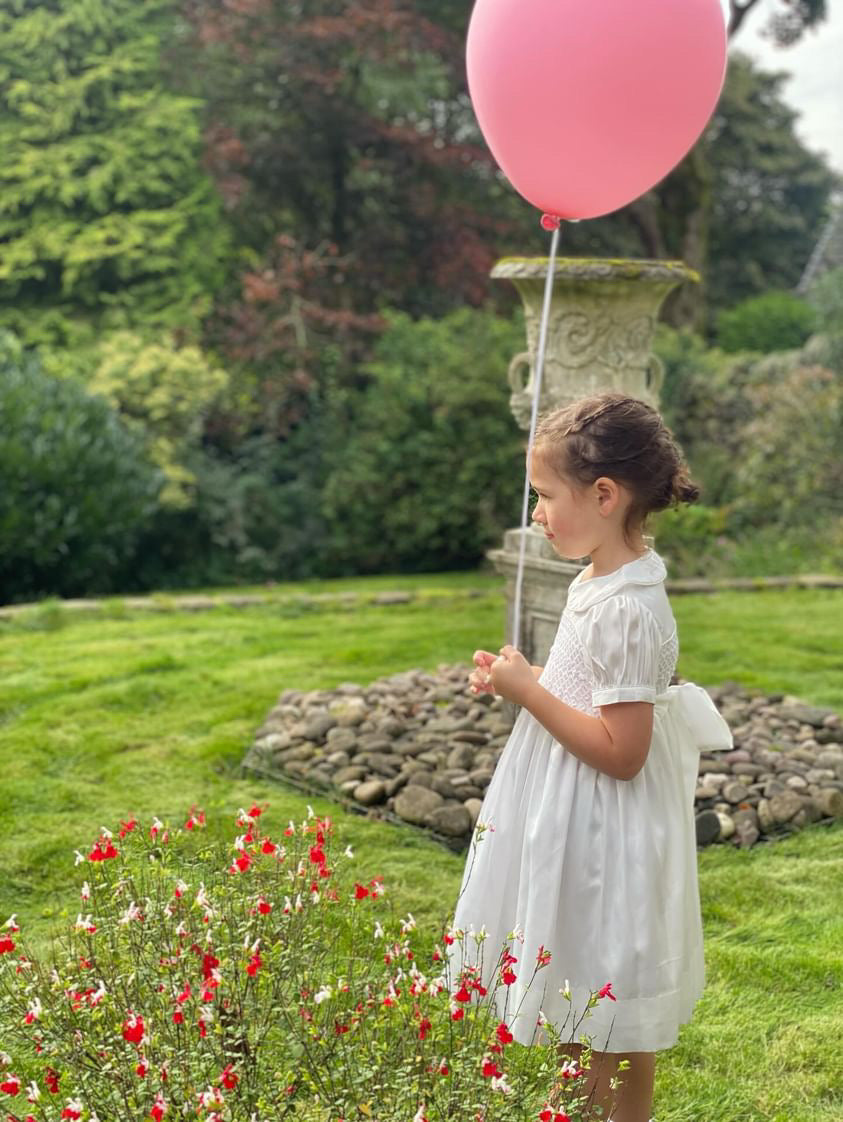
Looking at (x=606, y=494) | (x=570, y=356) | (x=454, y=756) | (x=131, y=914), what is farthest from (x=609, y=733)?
(x=570, y=356)

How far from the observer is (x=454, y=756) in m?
4.23

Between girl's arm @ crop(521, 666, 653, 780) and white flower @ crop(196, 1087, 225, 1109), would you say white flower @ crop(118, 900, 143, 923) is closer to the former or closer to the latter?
white flower @ crop(196, 1087, 225, 1109)

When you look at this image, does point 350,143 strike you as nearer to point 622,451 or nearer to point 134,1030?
point 622,451

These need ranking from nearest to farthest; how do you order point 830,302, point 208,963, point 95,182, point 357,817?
point 208,963
point 357,817
point 95,182
point 830,302

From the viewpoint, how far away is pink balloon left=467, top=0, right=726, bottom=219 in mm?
2838

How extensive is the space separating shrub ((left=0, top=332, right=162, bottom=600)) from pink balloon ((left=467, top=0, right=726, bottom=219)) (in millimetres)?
5381

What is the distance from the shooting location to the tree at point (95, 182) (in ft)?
37.4

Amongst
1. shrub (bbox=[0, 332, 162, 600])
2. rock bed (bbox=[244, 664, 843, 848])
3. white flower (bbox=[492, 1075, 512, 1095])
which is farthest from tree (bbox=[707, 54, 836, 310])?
white flower (bbox=[492, 1075, 512, 1095])

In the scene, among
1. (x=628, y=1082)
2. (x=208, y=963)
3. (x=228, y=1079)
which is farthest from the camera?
(x=628, y=1082)

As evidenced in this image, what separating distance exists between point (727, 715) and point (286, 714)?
189 centimetres

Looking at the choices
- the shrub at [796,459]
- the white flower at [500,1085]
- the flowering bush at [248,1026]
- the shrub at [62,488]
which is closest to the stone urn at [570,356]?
the flowering bush at [248,1026]

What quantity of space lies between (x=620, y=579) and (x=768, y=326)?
1532 cm

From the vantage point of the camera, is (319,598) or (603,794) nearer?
(603,794)

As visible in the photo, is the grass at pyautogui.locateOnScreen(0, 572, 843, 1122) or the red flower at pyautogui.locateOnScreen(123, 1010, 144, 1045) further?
the grass at pyautogui.locateOnScreen(0, 572, 843, 1122)
